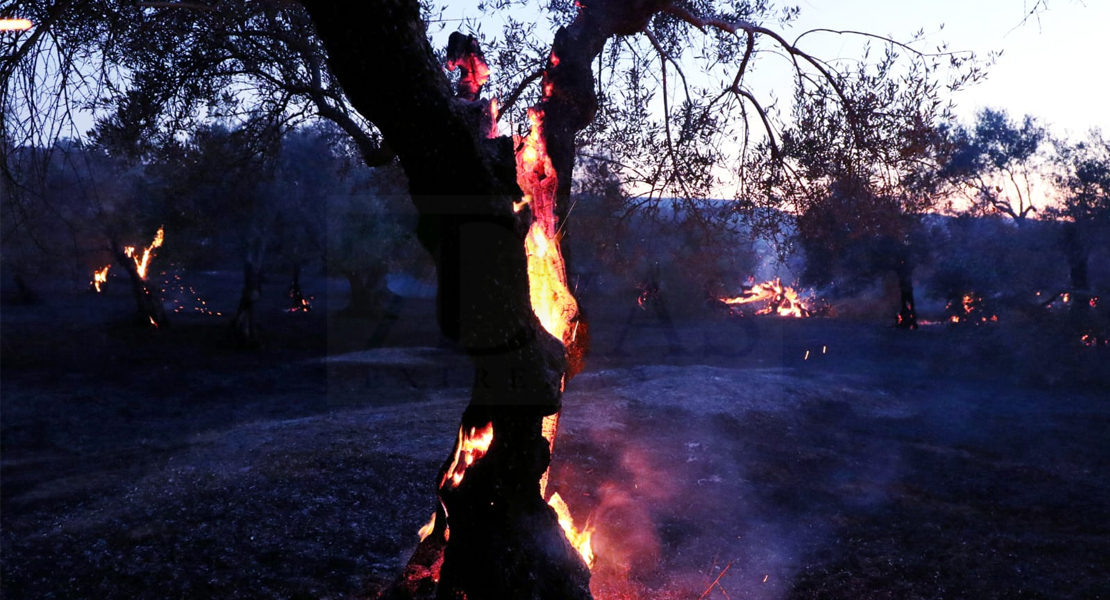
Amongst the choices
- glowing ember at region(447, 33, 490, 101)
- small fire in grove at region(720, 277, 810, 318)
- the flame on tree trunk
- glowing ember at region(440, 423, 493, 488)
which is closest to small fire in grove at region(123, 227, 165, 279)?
the flame on tree trunk

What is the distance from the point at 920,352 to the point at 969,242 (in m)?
6.89

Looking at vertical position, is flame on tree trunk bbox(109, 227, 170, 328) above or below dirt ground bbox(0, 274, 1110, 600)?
above

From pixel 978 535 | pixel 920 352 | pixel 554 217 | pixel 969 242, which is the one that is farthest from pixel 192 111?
pixel 969 242

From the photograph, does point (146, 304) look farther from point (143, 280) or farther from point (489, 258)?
point (489, 258)

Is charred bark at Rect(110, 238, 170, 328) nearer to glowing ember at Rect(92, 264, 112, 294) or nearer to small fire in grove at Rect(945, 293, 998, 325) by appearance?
glowing ember at Rect(92, 264, 112, 294)

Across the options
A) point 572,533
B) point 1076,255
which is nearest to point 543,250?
point 572,533

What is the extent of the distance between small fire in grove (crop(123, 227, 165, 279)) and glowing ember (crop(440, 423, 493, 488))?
1108 inches

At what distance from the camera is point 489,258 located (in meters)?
4.35

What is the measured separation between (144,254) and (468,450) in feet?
98.4

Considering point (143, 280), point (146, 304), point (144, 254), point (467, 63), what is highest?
point (467, 63)

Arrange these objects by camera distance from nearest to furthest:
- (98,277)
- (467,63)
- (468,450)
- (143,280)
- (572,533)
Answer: (468,450), (467,63), (572,533), (143,280), (98,277)

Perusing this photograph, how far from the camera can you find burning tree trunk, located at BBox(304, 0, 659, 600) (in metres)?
3.99

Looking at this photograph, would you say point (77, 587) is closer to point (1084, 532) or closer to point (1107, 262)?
point (1084, 532)

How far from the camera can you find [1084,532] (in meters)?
9.04
